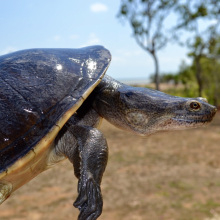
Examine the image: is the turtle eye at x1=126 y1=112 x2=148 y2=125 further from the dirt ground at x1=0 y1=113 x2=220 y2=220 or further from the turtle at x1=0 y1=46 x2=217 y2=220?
the dirt ground at x1=0 y1=113 x2=220 y2=220

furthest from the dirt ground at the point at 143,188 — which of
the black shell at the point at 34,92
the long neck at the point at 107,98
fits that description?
the black shell at the point at 34,92

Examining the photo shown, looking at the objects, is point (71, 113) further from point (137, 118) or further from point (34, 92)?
point (137, 118)

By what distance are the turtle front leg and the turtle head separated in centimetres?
30

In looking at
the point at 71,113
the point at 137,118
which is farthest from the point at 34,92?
the point at 137,118

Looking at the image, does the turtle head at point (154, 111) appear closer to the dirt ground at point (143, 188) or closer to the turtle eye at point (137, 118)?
the turtle eye at point (137, 118)

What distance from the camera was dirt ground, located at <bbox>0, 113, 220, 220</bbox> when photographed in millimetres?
5238

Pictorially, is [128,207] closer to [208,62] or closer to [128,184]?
[128,184]

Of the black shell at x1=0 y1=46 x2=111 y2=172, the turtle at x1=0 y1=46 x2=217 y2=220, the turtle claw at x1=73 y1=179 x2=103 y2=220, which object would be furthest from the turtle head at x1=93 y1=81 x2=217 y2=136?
the turtle claw at x1=73 y1=179 x2=103 y2=220

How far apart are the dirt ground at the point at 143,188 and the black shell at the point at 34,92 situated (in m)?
4.06

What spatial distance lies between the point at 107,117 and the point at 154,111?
1.18 ft

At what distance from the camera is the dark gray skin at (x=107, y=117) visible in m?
1.46

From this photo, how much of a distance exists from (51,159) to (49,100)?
0.46 metres

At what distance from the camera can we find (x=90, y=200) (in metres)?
1.44

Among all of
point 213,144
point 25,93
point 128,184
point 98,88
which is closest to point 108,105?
point 98,88
